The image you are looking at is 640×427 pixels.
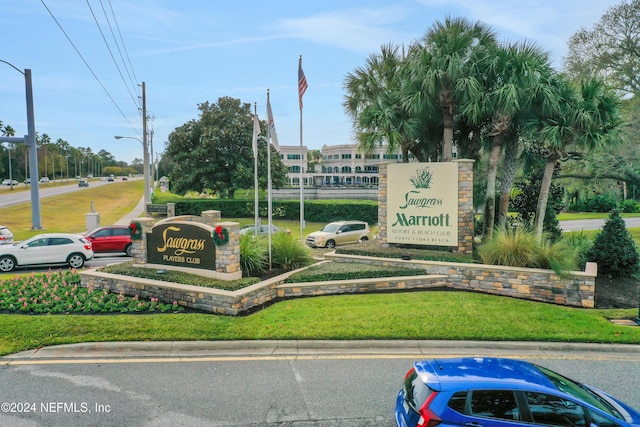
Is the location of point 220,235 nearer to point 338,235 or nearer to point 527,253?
point 527,253

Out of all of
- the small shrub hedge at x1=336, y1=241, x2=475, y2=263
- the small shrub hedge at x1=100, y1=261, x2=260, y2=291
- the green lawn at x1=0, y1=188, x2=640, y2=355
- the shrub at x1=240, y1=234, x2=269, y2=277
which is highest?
the shrub at x1=240, y1=234, x2=269, y2=277

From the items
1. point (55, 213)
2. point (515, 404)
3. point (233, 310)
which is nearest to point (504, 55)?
point (233, 310)

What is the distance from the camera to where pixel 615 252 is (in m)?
15.4

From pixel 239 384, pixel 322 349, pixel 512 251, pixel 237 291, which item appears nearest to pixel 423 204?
pixel 512 251

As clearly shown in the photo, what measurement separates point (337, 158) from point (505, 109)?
300ft

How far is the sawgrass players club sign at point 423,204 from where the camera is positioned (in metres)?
16.6

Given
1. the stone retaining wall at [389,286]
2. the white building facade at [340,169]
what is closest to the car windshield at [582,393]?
the stone retaining wall at [389,286]

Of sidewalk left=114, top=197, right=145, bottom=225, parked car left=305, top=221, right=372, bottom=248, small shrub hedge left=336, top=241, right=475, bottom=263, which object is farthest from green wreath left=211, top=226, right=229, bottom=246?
sidewalk left=114, top=197, right=145, bottom=225

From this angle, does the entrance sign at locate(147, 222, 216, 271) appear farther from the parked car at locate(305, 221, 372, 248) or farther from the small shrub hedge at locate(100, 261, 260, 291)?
the parked car at locate(305, 221, 372, 248)

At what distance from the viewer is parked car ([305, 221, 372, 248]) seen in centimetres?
2464

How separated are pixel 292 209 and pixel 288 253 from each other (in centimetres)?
2665

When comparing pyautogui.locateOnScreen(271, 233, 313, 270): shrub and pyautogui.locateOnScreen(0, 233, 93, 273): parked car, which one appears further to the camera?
pyautogui.locateOnScreen(0, 233, 93, 273): parked car

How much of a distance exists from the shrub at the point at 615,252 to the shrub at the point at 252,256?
11.6 meters

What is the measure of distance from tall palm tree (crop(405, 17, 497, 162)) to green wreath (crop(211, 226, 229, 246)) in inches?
368
